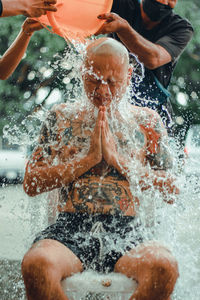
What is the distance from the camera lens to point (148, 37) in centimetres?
366

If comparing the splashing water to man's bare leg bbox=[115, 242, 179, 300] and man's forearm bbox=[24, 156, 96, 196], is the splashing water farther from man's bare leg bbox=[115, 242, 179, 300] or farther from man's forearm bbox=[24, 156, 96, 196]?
man's bare leg bbox=[115, 242, 179, 300]

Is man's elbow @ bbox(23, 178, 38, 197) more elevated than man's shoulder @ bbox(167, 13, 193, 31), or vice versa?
man's shoulder @ bbox(167, 13, 193, 31)

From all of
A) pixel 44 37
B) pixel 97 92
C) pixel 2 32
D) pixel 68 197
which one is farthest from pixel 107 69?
pixel 2 32

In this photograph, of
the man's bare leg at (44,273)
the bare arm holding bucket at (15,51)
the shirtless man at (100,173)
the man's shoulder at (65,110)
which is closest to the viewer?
the man's bare leg at (44,273)

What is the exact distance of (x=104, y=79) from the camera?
2.62m

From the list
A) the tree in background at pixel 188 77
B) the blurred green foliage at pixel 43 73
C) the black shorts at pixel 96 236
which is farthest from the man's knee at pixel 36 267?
the tree in background at pixel 188 77

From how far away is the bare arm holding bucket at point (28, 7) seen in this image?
252 cm

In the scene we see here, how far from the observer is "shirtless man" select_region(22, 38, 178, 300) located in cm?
238

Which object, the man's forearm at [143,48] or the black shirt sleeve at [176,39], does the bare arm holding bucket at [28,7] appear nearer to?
the man's forearm at [143,48]

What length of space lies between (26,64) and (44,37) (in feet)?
2.23

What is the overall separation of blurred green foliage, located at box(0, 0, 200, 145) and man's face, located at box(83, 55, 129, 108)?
19.4ft

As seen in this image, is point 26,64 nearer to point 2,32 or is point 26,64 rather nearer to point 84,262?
point 2,32

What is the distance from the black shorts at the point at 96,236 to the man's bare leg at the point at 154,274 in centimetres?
22

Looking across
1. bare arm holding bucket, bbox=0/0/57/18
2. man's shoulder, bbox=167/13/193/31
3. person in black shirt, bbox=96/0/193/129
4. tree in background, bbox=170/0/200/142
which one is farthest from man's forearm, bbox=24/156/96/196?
tree in background, bbox=170/0/200/142
